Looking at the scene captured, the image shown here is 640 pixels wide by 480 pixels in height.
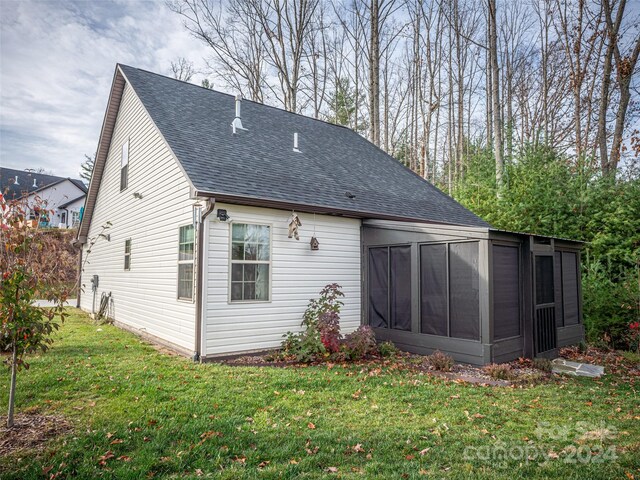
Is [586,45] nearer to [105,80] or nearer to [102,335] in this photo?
[105,80]

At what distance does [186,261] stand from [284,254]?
1713mm

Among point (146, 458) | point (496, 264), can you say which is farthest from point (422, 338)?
point (146, 458)

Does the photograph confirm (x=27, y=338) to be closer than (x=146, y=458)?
No

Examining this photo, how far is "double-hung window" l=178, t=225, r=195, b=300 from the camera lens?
700 centimetres

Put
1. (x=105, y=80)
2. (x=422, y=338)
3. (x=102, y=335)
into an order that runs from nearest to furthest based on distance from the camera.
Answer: (x=422, y=338), (x=102, y=335), (x=105, y=80)

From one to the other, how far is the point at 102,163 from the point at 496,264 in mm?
11618

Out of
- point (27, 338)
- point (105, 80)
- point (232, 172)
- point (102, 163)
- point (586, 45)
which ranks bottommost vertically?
point (27, 338)

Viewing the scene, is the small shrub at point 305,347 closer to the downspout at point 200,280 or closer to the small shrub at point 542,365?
the downspout at point 200,280

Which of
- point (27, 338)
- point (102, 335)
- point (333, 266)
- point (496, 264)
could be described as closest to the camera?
point (27, 338)

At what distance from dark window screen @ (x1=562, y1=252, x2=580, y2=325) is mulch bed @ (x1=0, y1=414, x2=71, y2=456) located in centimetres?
866

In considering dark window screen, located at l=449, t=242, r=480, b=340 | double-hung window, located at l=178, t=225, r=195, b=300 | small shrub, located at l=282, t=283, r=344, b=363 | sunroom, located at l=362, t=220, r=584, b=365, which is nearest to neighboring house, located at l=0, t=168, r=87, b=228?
double-hung window, located at l=178, t=225, r=195, b=300

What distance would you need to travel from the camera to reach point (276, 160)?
8.81 metres

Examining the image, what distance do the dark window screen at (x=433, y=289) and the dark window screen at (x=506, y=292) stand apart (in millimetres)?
803

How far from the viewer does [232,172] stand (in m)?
7.38
